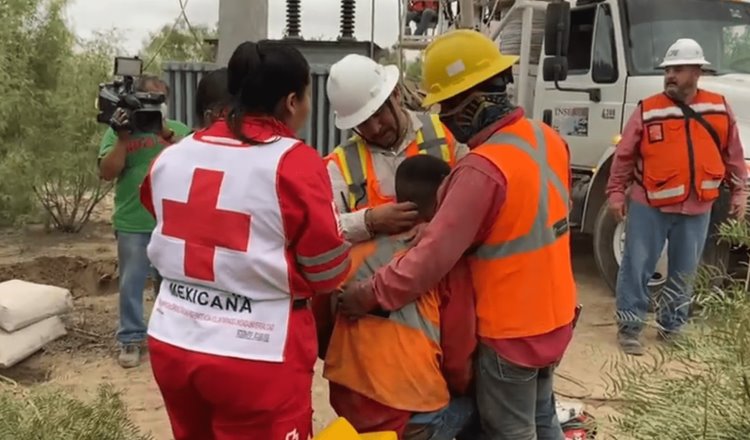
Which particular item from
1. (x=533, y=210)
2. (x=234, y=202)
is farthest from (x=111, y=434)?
(x=533, y=210)

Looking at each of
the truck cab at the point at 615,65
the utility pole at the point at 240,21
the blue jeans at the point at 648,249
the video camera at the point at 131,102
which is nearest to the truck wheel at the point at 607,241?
the truck cab at the point at 615,65

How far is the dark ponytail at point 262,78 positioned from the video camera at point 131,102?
249 cm

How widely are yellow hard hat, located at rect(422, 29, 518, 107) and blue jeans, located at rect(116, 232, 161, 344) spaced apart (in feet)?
9.77

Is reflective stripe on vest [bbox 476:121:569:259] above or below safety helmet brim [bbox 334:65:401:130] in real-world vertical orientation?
below

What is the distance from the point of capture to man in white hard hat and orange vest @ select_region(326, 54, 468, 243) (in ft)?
8.61

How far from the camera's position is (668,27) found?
268 inches

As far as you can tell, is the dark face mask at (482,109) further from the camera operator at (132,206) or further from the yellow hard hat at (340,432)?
the camera operator at (132,206)

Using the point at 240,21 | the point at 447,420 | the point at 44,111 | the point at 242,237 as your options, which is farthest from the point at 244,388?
the point at 44,111

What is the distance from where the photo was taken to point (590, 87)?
7.21 m

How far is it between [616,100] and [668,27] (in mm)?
702

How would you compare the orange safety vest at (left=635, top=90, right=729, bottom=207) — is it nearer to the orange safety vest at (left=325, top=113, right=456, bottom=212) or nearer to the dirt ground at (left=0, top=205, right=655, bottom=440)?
the dirt ground at (left=0, top=205, right=655, bottom=440)

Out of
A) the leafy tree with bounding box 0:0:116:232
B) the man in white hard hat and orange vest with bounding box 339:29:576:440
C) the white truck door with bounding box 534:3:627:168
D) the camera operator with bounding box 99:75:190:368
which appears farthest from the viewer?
the leafy tree with bounding box 0:0:116:232

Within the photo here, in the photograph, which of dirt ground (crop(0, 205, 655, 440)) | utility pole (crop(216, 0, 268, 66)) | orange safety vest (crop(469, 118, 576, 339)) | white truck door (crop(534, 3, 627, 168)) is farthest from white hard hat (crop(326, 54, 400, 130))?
white truck door (crop(534, 3, 627, 168))

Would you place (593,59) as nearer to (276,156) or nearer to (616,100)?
(616,100)
